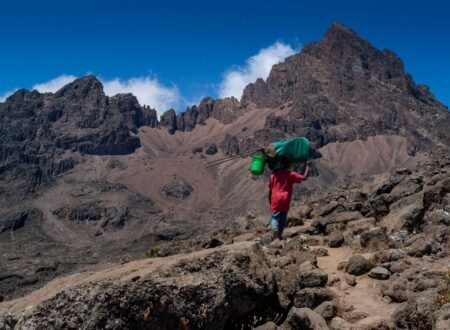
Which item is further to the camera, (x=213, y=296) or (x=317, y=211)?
(x=317, y=211)

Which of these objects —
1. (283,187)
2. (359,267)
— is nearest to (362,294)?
(359,267)

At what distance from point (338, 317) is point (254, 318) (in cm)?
141

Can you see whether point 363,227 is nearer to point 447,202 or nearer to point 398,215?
point 398,215

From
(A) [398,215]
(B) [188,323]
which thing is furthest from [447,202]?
(B) [188,323]

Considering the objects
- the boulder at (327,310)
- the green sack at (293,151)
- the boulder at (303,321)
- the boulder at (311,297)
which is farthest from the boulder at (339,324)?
the green sack at (293,151)

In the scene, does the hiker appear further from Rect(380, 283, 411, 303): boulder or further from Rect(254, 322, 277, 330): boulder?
Rect(254, 322, 277, 330): boulder

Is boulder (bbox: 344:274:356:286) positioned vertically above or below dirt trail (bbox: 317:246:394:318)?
above

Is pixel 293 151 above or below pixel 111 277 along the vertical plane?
A: above

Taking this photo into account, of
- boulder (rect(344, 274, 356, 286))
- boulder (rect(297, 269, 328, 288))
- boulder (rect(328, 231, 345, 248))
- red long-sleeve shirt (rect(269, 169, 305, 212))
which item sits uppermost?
red long-sleeve shirt (rect(269, 169, 305, 212))

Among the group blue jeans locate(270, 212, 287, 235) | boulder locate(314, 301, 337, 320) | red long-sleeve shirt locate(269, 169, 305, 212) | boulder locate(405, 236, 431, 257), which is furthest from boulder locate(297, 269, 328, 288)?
blue jeans locate(270, 212, 287, 235)

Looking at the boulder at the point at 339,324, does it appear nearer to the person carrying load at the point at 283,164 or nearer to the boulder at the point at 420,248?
the boulder at the point at 420,248

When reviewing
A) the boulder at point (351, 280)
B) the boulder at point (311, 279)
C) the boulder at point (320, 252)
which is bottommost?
the boulder at point (351, 280)

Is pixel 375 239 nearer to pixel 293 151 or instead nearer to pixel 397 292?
pixel 293 151

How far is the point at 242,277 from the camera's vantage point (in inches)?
368
